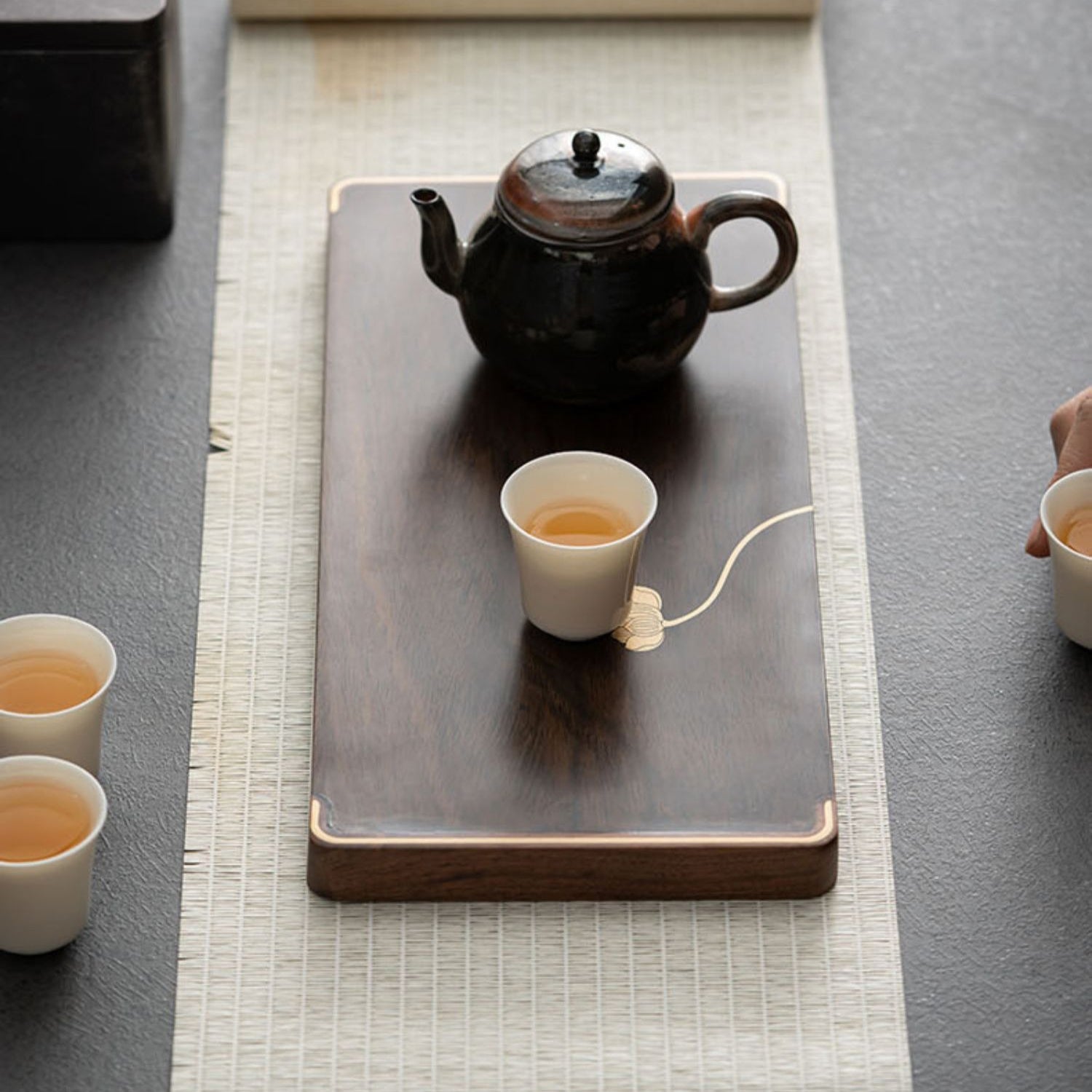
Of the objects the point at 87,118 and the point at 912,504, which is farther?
the point at 87,118

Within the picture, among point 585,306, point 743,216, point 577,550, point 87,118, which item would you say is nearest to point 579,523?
point 577,550

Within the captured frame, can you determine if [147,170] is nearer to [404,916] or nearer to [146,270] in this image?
[146,270]

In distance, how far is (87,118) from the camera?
175cm

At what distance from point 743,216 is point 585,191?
135mm

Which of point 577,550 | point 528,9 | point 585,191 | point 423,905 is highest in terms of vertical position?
point 585,191

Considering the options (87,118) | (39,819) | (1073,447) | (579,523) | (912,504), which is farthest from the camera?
(87,118)

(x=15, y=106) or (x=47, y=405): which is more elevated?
(x=15, y=106)

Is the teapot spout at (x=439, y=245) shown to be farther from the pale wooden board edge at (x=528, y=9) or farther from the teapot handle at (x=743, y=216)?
the pale wooden board edge at (x=528, y=9)

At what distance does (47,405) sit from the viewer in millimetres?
1665

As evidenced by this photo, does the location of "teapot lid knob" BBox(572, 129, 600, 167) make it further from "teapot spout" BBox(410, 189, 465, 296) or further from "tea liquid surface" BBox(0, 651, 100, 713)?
"tea liquid surface" BBox(0, 651, 100, 713)

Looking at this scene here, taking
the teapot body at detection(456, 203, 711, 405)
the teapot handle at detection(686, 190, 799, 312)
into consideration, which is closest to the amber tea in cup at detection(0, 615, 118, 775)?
the teapot body at detection(456, 203, 711, 405)

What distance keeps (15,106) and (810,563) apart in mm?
851

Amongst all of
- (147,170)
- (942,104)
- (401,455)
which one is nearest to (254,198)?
(147,170)

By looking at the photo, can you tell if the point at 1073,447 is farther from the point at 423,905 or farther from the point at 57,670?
the point at 57,670
